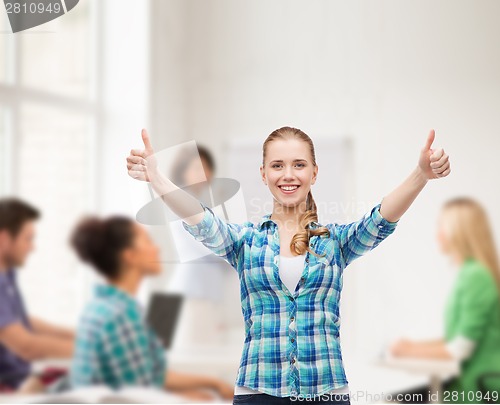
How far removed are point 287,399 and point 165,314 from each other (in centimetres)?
158

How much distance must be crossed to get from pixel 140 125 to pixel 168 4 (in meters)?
0.42

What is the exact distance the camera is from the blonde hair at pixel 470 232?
85.9 inches

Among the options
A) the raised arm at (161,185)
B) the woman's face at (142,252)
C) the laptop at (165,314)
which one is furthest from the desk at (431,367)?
the raised arm at (161,185)

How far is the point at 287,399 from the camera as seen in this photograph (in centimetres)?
80

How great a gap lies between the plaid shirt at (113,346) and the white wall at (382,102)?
0.52 m

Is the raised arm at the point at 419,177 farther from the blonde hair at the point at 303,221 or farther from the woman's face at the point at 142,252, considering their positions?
the woman's face at the point at 142,252

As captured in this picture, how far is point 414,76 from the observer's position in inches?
88.4

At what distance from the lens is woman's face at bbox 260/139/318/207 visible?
32.9 inches

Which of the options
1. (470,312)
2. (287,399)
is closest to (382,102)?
(470,312)

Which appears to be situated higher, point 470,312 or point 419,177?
point 419,177

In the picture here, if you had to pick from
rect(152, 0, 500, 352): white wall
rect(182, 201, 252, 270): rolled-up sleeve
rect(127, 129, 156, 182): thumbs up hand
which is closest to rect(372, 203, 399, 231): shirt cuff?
rect(182, 201, 252, 270): rolled-up sleeve

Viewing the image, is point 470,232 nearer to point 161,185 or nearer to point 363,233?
point 363,233

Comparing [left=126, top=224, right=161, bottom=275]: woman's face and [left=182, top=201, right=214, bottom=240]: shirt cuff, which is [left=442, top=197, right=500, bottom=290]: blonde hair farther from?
[left=182, top=201, right=214, bottom=240]: shirt cuff

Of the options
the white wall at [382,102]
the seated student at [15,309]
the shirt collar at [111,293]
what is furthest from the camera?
the white wall at [382,102]
